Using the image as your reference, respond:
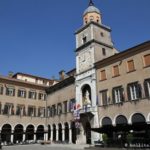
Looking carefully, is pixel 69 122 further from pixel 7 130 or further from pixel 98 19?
pixel 98 19

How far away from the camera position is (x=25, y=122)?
41.3 meters

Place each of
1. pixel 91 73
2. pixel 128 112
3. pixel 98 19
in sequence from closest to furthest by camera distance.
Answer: pixel 128 112 < pixel 91 73 < pixel 98 19

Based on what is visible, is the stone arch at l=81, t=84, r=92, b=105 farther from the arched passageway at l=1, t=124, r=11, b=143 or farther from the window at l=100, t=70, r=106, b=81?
the arched passageway at l=1, t=124, r=11, b=143

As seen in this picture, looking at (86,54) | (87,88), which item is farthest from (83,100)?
(86,54)

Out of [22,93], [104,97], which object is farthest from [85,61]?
[22,93]

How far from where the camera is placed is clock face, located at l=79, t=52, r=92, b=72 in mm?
33750

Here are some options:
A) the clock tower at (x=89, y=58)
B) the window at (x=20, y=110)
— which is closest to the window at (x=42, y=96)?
the window at (x=20, y=110)

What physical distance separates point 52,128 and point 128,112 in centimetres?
1936

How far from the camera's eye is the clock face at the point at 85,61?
33.8 meters

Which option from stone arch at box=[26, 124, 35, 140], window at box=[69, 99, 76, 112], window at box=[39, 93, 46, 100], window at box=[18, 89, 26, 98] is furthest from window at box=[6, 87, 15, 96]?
window at box=[69, 99, 76, 112]

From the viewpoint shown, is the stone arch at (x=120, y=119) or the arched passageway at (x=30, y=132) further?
the arched passageway at (x=30, y=132)

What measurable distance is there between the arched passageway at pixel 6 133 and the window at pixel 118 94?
20818mm

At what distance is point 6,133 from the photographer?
38625 mm

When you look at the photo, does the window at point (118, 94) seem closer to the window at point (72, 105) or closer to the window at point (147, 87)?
the window at point (147, 87)
